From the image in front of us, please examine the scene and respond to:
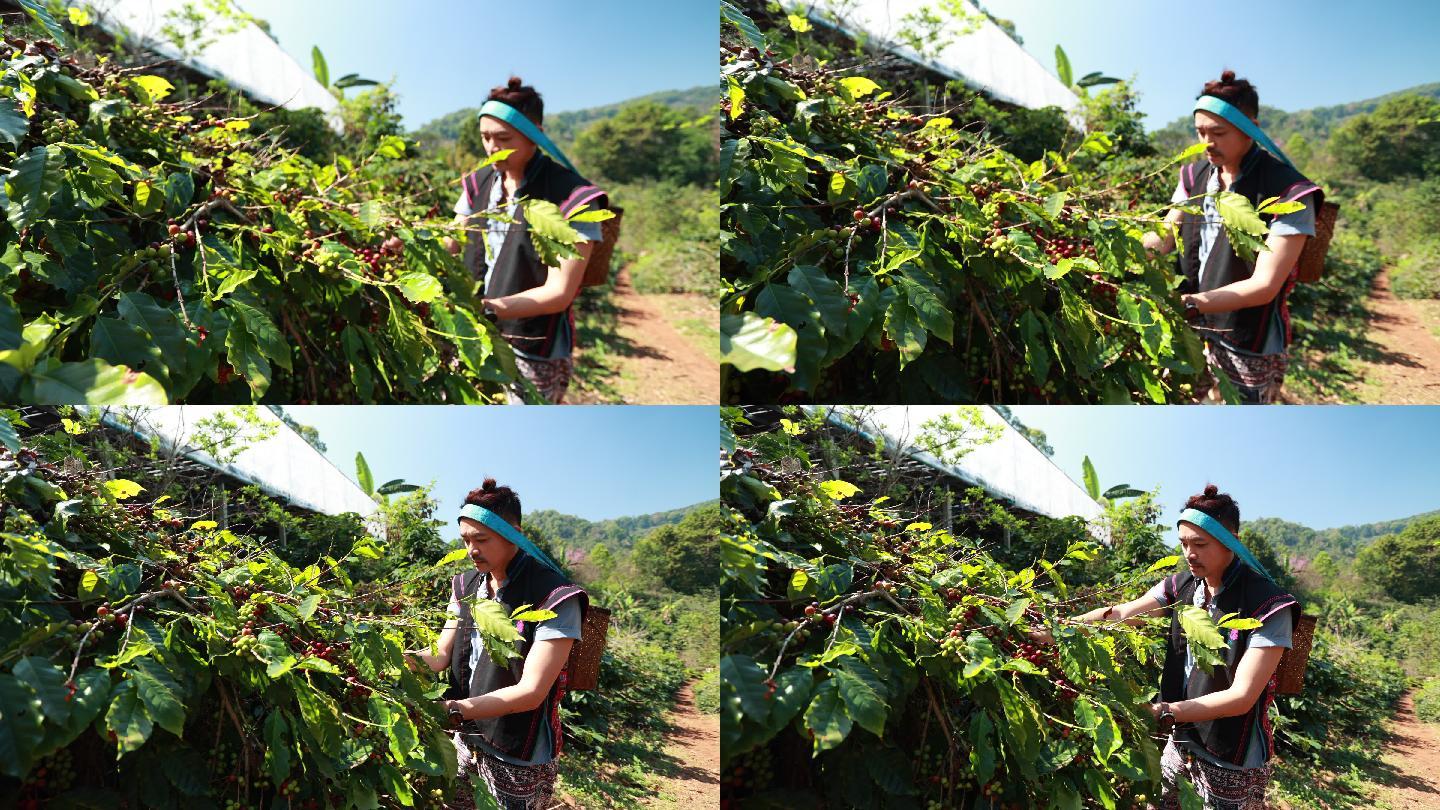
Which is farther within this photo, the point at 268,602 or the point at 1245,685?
the point at 1245,685

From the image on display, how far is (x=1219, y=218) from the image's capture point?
7.03 feet

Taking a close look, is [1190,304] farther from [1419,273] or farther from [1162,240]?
[1419,273]

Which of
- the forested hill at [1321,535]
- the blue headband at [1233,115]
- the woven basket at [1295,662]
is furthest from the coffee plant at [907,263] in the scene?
the forested hill at [1321,535]

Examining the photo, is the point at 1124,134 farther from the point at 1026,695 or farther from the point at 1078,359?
the point at 1026,695

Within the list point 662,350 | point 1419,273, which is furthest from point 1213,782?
point 1419,273

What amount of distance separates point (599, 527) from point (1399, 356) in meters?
4.24

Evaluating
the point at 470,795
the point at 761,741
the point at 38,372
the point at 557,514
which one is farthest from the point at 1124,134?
the point at 38,372

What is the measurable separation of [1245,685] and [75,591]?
2.61 m

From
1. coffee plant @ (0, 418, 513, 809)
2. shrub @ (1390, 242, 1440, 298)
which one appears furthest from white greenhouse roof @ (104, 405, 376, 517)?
shrub @ (1390, 242, 1440, 298)

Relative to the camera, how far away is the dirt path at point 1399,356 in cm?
468

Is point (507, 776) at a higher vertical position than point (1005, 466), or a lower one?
lower

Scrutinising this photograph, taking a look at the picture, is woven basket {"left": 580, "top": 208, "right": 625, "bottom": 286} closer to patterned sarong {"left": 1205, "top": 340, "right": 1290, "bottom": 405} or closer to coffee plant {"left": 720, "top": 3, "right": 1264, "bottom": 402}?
coffee plant {"left": 720, "top": 3, "right": 1264, "bottom": 402}

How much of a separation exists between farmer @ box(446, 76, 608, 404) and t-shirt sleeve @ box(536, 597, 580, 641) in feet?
2.14

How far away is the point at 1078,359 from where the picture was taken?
190 cm
